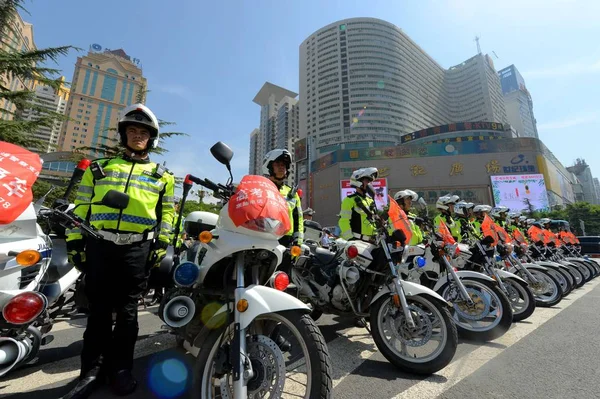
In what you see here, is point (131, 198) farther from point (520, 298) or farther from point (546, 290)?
point (546, 290)

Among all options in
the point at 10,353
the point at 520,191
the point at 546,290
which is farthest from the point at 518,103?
the point at 10,353

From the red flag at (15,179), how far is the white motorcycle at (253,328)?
3.49ft

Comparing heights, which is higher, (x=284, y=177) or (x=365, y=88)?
(x=365, y=88)

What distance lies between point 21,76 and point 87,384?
1308 cm

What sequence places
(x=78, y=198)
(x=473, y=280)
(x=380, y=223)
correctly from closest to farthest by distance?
(x=78, y=198), (x=380, y=223), (x=473, y=280)

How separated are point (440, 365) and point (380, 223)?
4.38 feet

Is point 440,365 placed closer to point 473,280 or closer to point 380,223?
point 380,223

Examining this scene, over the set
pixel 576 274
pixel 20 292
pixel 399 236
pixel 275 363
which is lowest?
pixel 576 274

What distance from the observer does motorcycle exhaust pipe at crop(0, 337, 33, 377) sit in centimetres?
155

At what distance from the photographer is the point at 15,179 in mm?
1845

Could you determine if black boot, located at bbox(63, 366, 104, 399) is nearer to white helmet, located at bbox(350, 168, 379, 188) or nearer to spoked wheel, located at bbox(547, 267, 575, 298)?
white helmet, located at bbox(350, 168, 379, 188)

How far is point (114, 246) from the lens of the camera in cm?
215

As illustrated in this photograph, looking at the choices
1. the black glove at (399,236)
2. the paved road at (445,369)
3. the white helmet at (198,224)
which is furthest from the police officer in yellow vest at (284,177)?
the paved road at (445,369)

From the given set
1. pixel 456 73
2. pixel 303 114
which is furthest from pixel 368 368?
pixel 456 73
